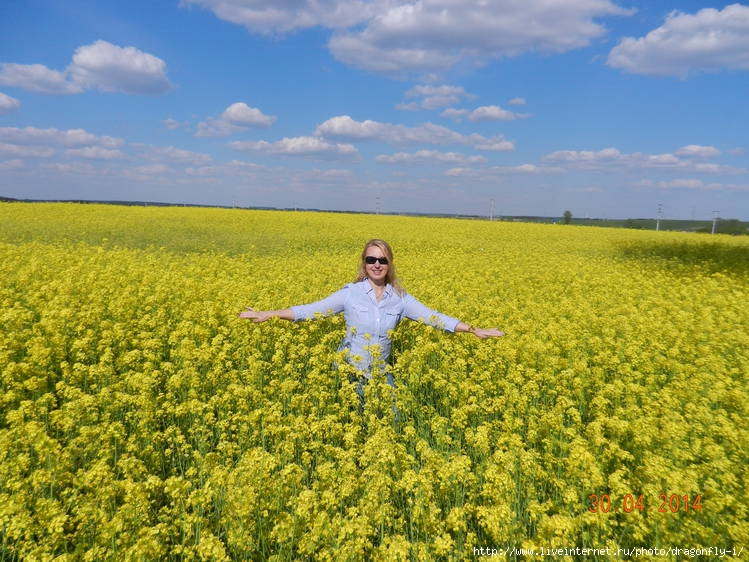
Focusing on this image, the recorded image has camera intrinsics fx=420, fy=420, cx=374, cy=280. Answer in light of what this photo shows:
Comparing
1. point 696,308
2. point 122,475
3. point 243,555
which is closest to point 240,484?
point 243,555

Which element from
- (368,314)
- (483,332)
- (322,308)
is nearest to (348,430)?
(368,314)

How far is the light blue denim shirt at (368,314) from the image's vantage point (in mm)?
5090

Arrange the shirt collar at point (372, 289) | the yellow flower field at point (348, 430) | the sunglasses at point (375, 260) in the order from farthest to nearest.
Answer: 1. the shirt collar at point (372, 289)
2. the sunglasses at point (375, 260)
3. the yellow flower field at point (348, 430)

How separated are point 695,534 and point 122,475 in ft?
14.3

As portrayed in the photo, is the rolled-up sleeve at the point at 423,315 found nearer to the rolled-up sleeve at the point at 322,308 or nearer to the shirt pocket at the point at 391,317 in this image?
the shirt pocket at the point at 391,317

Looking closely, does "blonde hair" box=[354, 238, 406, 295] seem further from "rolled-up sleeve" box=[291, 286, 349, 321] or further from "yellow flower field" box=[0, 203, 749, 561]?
"yellow flower field" box=[0, 203, 749, 561]

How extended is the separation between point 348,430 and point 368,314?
5.28 feet

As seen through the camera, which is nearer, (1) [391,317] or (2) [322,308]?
(1) [391,317]

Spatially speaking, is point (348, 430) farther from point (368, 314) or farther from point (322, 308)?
point (322, 308)
